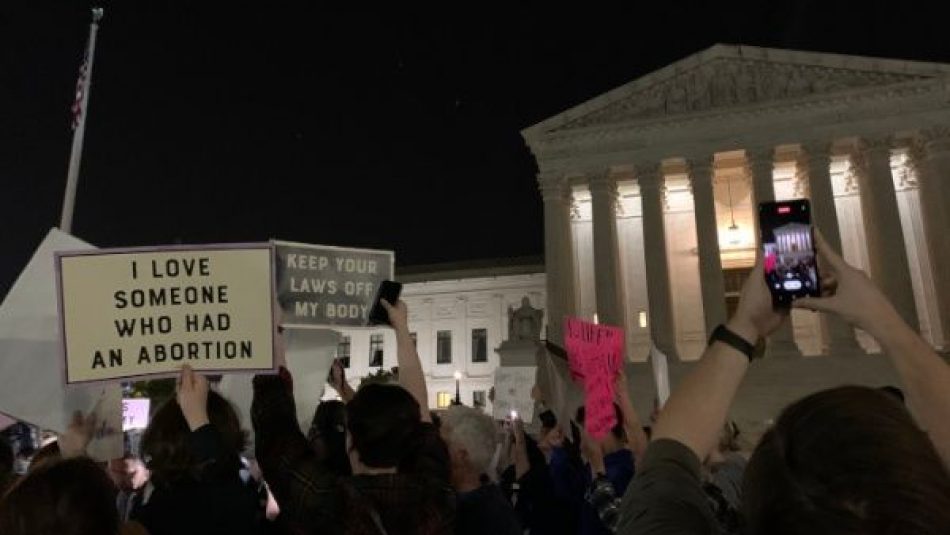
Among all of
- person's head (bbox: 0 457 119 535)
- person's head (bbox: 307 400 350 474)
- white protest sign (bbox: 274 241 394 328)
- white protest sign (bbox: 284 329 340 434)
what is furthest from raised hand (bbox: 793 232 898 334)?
white protest sign (bbox: 284 329 340 434)

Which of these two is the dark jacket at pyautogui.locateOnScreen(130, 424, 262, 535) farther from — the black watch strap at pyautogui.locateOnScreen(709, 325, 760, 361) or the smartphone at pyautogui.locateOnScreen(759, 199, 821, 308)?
the smartphone at pyautogui.locateOnScreen(759, 199, 821, 308)

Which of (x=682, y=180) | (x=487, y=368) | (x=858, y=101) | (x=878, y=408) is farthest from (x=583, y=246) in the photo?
(x=878, y=408)

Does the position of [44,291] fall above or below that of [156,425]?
above

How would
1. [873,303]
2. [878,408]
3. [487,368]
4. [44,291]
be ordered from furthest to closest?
[487,368] < [44,291] < [873,303] < [878,408]

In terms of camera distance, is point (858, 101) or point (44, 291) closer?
point (44, 291)

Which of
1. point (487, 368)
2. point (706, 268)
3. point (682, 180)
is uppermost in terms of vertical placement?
point (682, 180)

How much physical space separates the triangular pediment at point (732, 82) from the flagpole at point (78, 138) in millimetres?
22748

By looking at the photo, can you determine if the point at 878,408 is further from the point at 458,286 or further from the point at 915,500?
the point at 458,286

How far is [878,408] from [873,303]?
750 millimetres

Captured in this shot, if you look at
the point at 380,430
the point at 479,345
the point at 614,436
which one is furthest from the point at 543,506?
the point at 479,345

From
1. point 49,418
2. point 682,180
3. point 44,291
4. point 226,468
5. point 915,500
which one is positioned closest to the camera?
point 915,500

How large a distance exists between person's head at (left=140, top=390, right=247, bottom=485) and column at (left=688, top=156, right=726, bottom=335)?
29.8 m

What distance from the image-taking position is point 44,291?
14.5 ft

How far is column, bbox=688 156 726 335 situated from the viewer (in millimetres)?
31578
